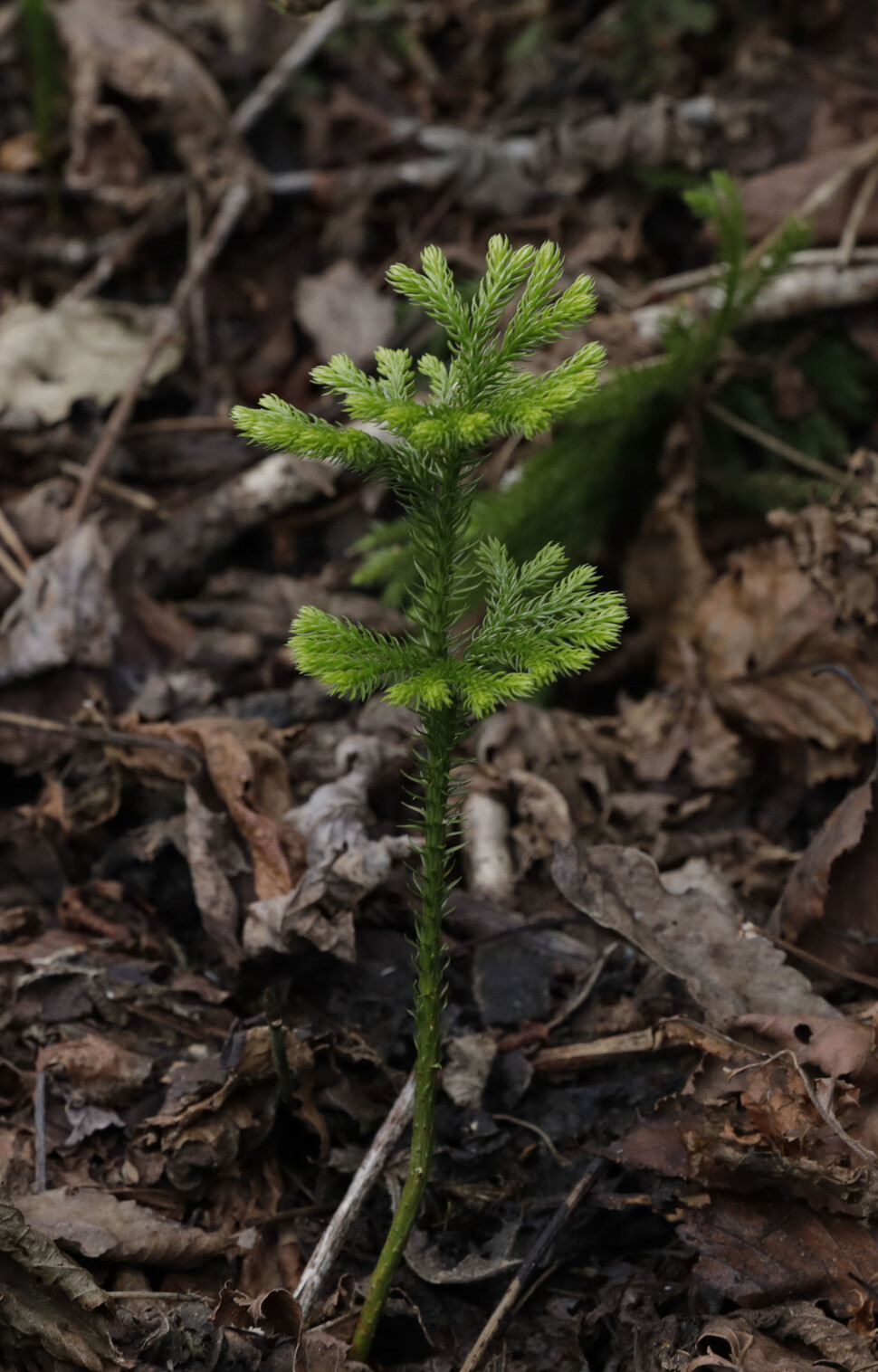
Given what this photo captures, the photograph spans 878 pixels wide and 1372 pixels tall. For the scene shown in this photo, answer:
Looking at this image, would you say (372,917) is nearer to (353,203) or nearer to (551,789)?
(551,789)

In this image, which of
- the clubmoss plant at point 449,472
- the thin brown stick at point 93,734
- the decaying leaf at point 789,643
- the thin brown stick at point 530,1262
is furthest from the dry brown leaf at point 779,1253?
the thin brown stick at point 93,734

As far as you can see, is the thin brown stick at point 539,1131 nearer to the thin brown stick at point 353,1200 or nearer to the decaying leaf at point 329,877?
the thin brown stick at point 353,1200

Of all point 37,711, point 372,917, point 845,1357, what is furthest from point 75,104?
point 845,1357

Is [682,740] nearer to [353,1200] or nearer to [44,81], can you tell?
[353,1200]

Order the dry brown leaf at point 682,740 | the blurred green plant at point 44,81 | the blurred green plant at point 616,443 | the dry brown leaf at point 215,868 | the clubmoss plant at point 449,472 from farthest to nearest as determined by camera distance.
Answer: the blurred green plant at point 44,81 → the blurred green plant at point 616,443 → the dry brown leaf at point 682,740 → the dry brown leaf at point 215,868 → the clubmoss plant at point 449,472

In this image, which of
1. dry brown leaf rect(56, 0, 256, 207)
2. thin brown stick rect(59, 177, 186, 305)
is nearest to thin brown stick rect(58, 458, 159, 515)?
thin brown stick rect(59, 177, 186, 305)
